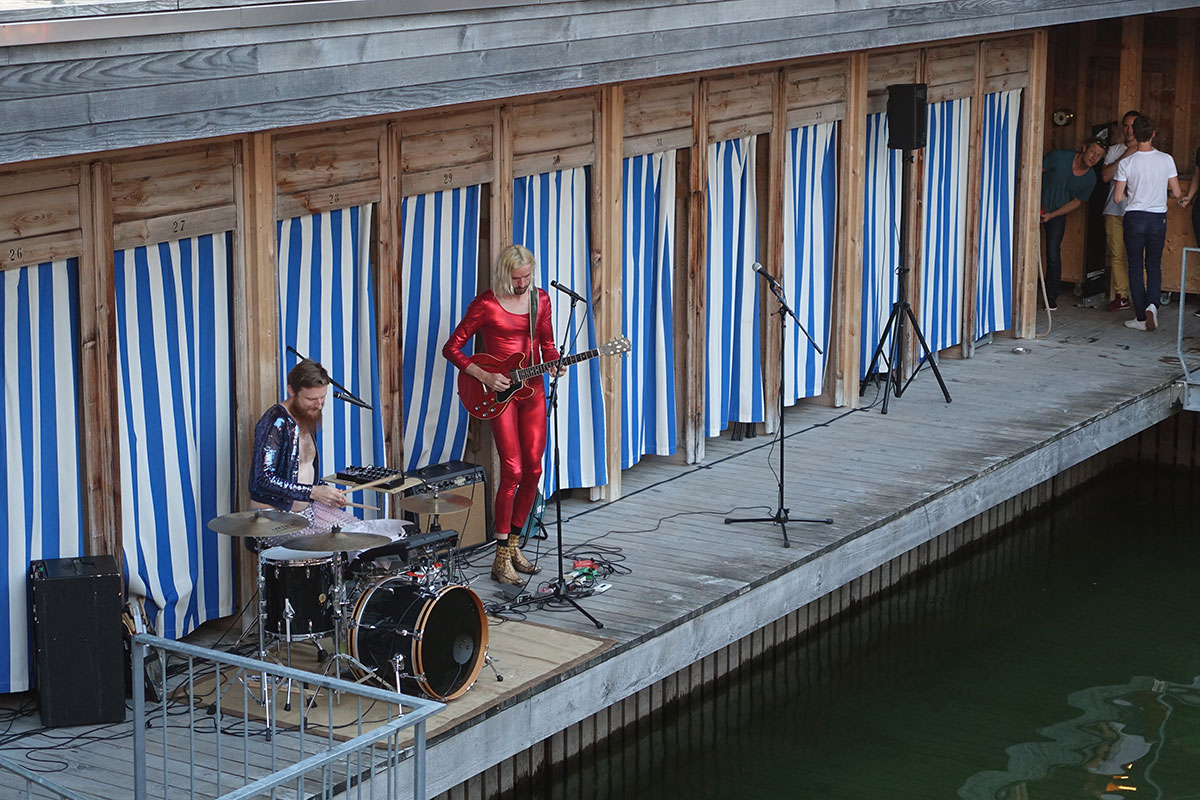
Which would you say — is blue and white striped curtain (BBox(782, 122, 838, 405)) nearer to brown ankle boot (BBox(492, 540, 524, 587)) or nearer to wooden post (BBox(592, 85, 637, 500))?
wooden post (BBox(592, 85, 637, 500))

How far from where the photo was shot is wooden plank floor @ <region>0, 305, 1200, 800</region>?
7410 mm

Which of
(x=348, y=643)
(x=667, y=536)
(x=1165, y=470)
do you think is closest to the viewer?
(x=348, y=643)

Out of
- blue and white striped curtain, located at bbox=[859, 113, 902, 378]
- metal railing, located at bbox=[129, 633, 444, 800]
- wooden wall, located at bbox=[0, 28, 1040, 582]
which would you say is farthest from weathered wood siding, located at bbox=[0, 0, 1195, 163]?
blue and white striped curtain, located at bbox=[859, 113, 902, 378]

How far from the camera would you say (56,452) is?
707cm

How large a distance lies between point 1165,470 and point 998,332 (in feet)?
5.44

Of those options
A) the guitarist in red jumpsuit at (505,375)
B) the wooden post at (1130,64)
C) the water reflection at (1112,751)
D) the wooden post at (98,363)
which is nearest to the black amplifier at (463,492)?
the guitarist in red jumpsuit at (505,375)

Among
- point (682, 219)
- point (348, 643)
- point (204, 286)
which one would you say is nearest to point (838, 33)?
point (682, 219)

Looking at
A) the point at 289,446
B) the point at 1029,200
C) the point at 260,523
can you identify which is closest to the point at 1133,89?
the point at 1029,200

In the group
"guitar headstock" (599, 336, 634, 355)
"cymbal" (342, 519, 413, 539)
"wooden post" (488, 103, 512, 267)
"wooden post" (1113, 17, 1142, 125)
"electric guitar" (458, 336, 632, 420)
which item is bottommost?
"cymbal" (342, 519, 413, 539)

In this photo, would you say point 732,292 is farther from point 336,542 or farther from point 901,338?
point 336,542

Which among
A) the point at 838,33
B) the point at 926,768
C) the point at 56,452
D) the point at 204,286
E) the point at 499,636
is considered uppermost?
the point at 838,33

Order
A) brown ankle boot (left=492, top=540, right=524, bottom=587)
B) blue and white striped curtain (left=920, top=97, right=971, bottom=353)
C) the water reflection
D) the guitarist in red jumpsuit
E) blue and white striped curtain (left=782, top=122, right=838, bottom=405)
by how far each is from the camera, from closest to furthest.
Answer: the guitarist in red jumpsuit → brown ankle boot (left=492, top=540, right=524, bottom=587) → the water reflection → blue and white striped curtain (left=782, top=122, right=838, bottom=405) → blue and white striped curtain (left=920, top=97, right=971, bottom=353)

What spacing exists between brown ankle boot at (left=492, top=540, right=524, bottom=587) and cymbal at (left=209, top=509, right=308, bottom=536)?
5.88ft

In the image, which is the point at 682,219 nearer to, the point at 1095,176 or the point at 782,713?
the point at 782,713
